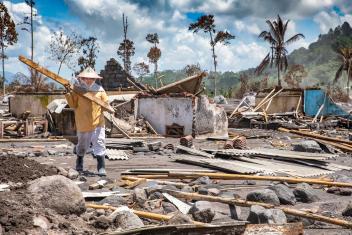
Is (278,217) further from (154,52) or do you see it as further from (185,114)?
(154,52)

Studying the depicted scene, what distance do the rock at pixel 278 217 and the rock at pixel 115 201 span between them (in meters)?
1.80

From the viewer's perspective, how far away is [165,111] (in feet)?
51.9

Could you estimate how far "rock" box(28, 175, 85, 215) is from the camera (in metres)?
4.53

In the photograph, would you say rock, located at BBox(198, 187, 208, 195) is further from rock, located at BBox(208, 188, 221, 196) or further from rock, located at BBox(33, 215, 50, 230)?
rock, located at BBox(33, 215, 50, 230)

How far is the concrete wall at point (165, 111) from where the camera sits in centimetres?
1532

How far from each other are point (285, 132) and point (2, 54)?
25.4 meters

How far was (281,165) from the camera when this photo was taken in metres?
8.62

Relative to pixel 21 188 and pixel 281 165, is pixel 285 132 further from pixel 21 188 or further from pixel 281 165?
pixel 21 188

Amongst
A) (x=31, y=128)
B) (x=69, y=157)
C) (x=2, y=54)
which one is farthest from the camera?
(x=2, y=54)

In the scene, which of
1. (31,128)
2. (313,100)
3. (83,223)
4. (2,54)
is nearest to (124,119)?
(31,128)

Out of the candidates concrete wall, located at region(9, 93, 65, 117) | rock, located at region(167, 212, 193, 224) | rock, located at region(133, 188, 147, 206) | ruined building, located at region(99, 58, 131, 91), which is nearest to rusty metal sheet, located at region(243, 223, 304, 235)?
rock, located at region(167, 212, 193, 224)

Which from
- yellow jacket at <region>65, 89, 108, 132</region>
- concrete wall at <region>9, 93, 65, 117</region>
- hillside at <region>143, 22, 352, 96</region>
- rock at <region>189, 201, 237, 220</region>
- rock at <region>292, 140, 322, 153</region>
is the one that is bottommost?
rock at <region>189, 201, 237, 220</region>

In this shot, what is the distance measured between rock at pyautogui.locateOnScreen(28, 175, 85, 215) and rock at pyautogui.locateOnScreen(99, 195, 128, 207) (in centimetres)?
63

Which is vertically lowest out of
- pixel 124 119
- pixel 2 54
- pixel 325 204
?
pixel 325 204
